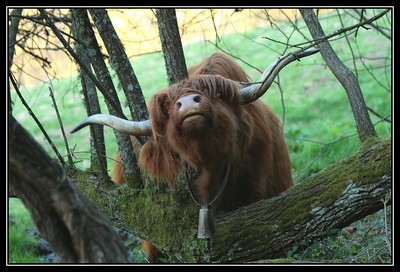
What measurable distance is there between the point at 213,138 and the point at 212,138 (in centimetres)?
1

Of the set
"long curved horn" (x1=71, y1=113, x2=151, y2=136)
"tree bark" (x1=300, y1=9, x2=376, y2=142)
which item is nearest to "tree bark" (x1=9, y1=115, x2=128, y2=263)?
"long curved horn" (x1=71, y1=113, x2=151, y2=136)

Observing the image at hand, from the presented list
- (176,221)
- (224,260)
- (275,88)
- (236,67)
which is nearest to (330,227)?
(224,260)

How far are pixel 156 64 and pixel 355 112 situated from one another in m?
5.10

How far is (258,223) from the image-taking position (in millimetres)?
4613

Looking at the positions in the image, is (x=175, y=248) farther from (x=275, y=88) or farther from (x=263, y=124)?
(x=275, y=88)

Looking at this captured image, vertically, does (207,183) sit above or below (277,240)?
above

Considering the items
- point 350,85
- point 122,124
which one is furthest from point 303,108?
point 122,124

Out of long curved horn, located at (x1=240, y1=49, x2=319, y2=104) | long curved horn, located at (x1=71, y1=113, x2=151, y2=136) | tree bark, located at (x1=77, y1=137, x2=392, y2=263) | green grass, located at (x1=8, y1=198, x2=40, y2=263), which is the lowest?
tree bark, located at (x1=77, y1=137, x2=392, y2=263)

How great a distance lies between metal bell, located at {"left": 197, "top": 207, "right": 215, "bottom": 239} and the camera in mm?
4465

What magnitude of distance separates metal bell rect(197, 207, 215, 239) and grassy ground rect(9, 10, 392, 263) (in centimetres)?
62

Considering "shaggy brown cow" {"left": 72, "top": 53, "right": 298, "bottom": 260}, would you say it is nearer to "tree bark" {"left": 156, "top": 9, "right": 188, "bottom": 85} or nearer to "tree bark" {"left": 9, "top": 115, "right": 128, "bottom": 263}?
"tree bark" {"left": 156, "top": 9, "right": 188, "bottom": 85}

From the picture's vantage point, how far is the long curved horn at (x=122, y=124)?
14.6 ft
